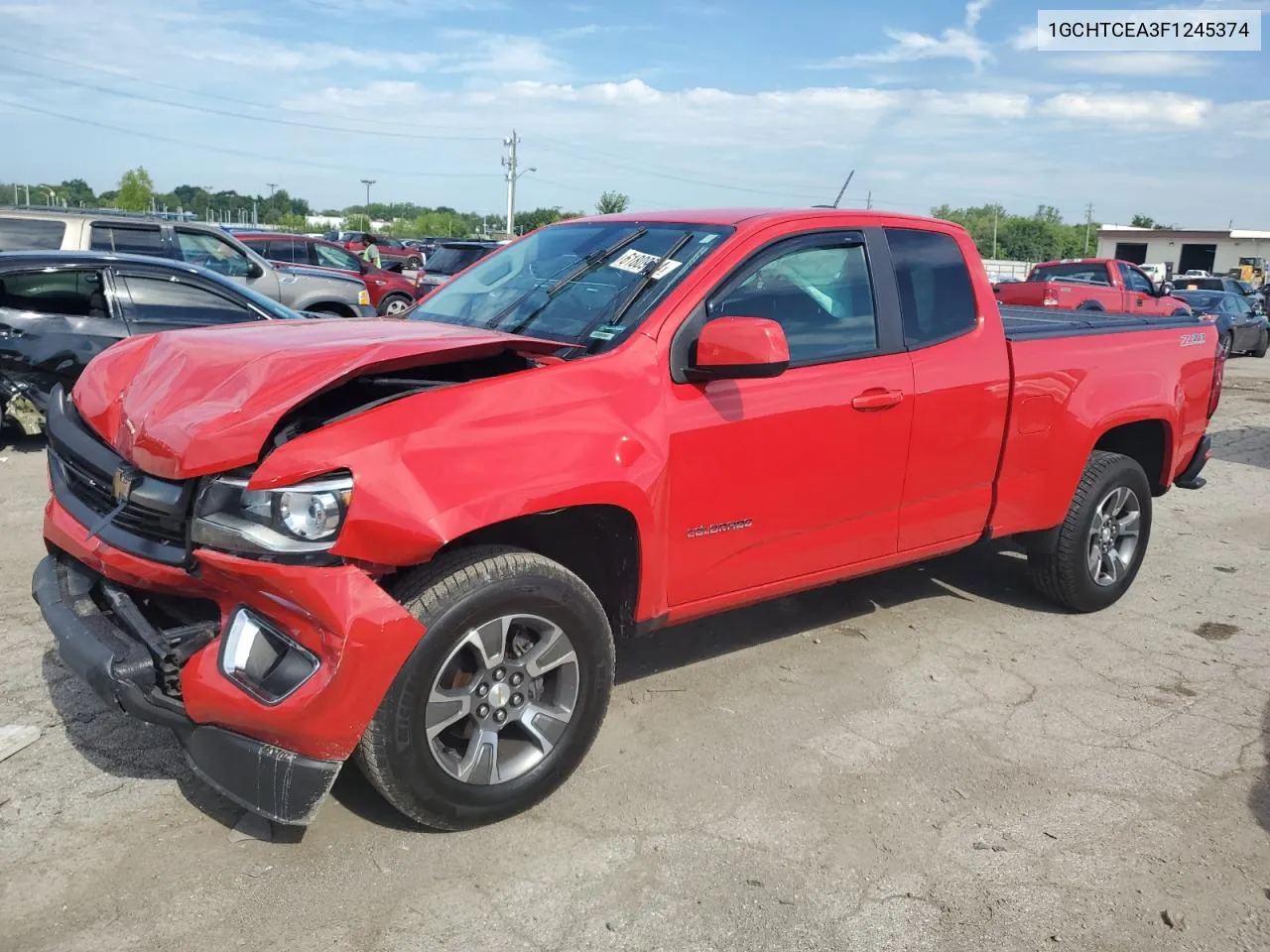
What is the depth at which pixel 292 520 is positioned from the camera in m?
2.71

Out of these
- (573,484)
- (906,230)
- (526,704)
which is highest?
(906,230)

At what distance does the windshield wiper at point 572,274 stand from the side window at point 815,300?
561 millimetres

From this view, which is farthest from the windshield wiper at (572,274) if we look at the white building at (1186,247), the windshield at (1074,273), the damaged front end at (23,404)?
the white building at (1186,247)

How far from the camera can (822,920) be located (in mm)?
2832

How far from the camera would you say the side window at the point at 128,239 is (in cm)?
1109

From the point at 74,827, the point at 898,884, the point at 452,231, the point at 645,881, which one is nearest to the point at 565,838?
the point at 645,881

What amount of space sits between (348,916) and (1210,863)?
8.42 feet

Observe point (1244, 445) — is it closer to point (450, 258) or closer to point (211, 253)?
point (211, 253)

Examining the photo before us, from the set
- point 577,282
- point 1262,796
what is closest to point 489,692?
point 577,282

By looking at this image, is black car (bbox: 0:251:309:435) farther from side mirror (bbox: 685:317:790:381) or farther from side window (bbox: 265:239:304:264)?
side window (bbox: 265:239:304:264)

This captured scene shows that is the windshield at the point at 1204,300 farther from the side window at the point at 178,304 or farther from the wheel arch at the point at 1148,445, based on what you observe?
the side window at the point at 178,304

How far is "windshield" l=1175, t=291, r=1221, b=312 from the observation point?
827 inches

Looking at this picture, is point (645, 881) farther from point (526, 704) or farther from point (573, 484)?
point (573, 484)

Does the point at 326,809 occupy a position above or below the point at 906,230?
below
